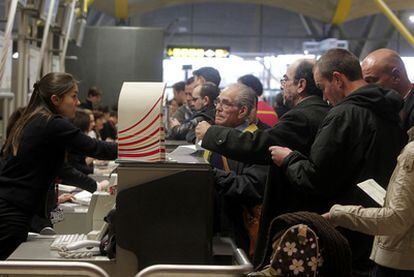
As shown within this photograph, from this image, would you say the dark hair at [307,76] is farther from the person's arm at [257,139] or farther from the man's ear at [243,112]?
the man's ear at [243,112]

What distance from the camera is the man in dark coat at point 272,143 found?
309 cm

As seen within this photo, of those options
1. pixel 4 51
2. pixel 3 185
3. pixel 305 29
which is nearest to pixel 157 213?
pixel 3 185

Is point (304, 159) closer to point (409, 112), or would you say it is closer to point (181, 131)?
point (409, 112)

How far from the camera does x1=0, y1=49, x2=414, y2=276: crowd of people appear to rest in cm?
257

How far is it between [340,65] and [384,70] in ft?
2.39

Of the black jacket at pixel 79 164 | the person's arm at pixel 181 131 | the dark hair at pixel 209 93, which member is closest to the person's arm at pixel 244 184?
the person's arm at pixel 181 131

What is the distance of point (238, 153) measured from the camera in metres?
3.09

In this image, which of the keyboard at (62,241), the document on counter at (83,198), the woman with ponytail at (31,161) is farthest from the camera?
the document on counter at (83,198)

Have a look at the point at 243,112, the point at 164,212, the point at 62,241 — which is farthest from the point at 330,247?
the point at 243,112

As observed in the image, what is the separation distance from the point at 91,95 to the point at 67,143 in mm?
6493

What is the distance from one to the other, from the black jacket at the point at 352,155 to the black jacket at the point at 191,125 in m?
1.46

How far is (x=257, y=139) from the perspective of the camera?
3115mm

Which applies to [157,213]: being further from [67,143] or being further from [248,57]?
[248,57]

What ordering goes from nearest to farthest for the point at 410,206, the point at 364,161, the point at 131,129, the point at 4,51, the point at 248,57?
the point at 410,206, the point at 131,129, the point at 364,161, the point at 4,51, the point at 248,57
